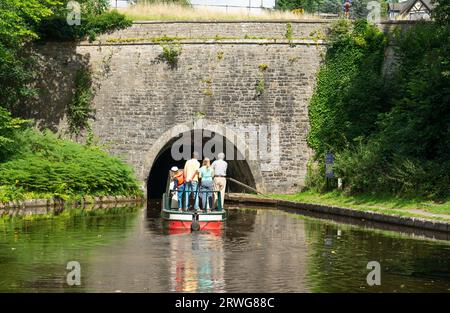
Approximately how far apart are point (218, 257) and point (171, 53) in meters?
22.0

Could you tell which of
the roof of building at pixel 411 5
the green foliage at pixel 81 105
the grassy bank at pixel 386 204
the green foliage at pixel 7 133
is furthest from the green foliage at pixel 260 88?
the roof of building at pixel 411 5

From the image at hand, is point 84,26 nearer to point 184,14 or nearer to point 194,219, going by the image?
point 184,14

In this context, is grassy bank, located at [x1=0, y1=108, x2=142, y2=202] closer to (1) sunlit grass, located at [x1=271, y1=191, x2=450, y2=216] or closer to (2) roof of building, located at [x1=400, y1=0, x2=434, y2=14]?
(1) sunlit grass, located at [x1=271, y1=191, x2=450, y2=216]

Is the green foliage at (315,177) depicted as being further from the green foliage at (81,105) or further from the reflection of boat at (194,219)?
the reflection of boat at (194,219)

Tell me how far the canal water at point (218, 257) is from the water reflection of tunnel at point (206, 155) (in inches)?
523

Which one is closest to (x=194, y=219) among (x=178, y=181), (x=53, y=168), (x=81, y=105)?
(x=178, y=181)

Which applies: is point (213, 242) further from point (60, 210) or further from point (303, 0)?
point (303, 0)

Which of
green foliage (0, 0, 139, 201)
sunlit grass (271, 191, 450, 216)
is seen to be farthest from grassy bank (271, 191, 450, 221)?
green foliage (0, 0, 139, 201)

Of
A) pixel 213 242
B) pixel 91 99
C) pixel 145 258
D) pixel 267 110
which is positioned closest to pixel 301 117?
pixel 267 110

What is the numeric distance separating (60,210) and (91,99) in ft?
33.1

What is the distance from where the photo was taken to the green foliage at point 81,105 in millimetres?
38938

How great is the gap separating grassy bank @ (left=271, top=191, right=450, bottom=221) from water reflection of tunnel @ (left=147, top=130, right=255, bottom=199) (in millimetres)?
4191

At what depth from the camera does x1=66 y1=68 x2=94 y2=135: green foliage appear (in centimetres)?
3894

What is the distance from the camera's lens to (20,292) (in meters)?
12.8
